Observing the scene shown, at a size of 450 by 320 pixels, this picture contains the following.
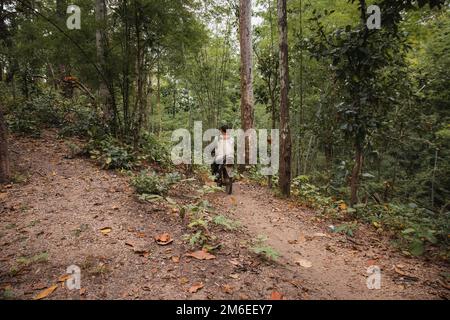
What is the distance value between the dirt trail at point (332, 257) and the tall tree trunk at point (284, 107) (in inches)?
34.2

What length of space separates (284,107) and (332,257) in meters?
3.76

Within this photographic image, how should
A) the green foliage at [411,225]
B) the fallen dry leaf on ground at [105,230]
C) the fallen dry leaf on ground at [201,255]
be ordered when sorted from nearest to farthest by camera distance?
the fallen dry leaf on ground at [201,255] → the fallen dry leaf on ground at [105,230] → the green foliage at [411,225]

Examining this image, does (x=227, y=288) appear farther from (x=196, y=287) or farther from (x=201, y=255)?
(x=201, y=255)

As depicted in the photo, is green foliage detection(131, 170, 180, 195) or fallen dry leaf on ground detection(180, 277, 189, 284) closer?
fallen dry leaf on ground detection(180, 277, 189, 284)

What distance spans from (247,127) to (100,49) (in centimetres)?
521

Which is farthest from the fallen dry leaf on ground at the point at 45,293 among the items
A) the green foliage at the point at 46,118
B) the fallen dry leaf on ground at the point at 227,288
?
the green foliage at the point at 46,118

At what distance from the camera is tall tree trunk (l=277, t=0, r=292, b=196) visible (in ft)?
20.8

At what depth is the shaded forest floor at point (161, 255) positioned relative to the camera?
306 centimetres

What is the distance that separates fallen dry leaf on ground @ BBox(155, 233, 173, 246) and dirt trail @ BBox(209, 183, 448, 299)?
1633 millimetres

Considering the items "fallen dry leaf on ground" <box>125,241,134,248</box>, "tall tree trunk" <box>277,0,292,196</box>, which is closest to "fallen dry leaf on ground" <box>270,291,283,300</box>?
"fallen dry leaf on ground" <box>125,241,134,248</box>

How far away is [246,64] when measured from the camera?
9.13 metres

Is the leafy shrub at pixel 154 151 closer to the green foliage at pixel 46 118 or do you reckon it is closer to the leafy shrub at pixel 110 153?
the leafy shrub at pixel 110 153

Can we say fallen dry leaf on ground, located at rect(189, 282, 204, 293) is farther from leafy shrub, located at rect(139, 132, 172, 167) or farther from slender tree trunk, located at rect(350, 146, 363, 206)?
leafy shrub, located at rect(139, 132, 172, 167)
